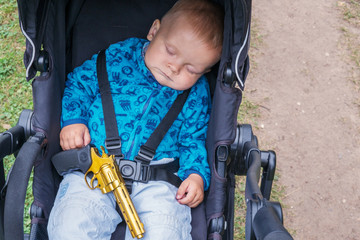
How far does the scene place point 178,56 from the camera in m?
1.80

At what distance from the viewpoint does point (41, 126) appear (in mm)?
1710

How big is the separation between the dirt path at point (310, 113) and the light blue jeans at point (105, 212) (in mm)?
1186

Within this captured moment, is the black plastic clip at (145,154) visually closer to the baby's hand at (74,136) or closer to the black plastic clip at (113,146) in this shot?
the black plastic clip at (113,146)

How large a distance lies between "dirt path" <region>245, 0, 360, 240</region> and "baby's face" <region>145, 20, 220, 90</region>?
4.20 feet

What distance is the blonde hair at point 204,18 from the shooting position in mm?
1803

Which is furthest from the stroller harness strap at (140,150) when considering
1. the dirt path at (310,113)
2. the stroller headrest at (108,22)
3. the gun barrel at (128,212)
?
the dirt path at (310,113)

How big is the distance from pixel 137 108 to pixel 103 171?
346mm

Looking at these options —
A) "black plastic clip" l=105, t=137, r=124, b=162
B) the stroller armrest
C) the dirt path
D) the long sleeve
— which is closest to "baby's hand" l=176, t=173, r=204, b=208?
"black plastic clip" l=105, t=137, r=124, b=162

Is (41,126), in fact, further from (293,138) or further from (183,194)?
(293,138)

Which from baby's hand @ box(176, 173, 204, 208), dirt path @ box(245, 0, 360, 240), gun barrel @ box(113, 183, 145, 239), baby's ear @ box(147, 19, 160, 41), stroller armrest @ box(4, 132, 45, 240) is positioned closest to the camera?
stroller armrest @ box(4, 132, 45, 240)

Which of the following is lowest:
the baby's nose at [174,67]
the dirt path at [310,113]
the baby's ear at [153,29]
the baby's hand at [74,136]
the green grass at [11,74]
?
the dirt path at [310,113]

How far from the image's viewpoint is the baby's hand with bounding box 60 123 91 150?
1.80 metres

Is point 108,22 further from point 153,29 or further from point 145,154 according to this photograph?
point 145,154

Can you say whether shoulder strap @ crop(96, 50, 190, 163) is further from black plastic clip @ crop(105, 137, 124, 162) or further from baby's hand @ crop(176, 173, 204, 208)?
baby's hand @ crop(176, 173, 204, 208)
